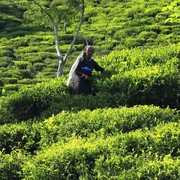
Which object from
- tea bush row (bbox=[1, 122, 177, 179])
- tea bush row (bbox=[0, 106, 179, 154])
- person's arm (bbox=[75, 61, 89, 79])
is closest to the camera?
tea bush row (bbox=[1, 122, 177, 179])

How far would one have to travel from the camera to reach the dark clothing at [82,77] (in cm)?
982

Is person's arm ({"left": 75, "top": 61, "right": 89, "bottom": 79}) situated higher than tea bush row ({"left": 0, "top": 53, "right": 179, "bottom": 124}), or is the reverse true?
person's arm ({"left": 75, "top": 61, "right": 89, "bottom": 79})

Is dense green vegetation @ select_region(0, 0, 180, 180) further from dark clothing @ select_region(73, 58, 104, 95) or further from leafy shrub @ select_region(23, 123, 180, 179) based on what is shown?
dark clothing @ select_region(73, 58, 104, 95)

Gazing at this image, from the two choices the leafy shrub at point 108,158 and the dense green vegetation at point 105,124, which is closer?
the leafy shrub at point 108,158

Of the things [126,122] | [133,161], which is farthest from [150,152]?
[126,122]

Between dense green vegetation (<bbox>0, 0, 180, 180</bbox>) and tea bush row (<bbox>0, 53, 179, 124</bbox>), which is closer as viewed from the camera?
dense green vegetation (<bbox>0, 0, 180, 180</bbox>)

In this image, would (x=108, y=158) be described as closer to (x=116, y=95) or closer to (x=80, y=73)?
(x=116, y=95)

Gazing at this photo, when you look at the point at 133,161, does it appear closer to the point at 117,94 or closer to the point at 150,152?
the point at 150,152

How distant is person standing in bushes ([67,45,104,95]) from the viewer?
9.80 m

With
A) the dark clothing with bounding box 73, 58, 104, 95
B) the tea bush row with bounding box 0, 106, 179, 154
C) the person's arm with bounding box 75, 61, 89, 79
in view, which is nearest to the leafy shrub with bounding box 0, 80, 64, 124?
the dark clothing with bounding box 73, 58, 104, 95

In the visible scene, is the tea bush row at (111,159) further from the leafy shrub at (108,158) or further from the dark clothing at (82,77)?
the dark clothing at (82,77)

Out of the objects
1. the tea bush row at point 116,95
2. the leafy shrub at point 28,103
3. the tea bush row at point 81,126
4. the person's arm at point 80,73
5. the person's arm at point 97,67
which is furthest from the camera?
the person's arm at point 97,67

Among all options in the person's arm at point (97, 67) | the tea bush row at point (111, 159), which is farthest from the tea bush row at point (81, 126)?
the person's arm at point (97, 67)

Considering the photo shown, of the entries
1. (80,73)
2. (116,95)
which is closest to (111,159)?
(116,95)
